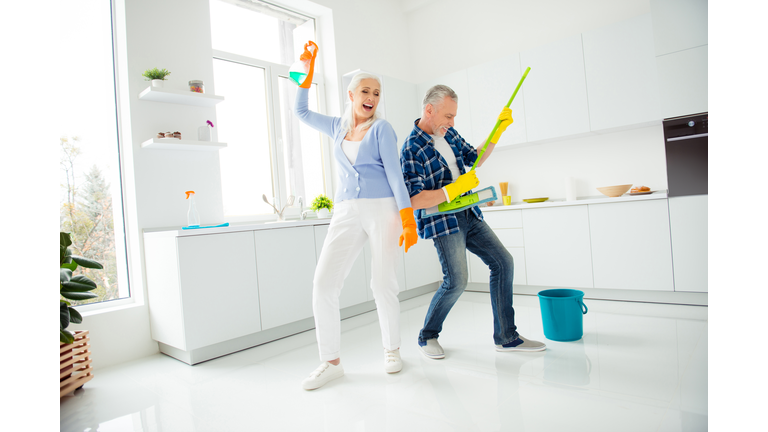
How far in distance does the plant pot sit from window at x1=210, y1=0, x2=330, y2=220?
142cm

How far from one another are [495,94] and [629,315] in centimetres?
224

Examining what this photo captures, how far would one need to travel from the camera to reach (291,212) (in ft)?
12.6

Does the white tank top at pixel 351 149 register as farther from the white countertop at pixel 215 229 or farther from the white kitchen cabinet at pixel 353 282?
the white kitchen cabinet at pixel 353 282

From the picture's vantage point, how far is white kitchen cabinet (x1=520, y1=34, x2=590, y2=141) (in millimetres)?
3578

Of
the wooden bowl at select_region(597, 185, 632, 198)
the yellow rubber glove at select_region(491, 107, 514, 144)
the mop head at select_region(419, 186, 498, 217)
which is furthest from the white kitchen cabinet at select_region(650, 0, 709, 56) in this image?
the mop head at select_region(419, 186, 498, 217)

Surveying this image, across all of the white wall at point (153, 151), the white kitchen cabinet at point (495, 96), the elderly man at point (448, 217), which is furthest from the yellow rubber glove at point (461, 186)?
the white kitchen cabinet at point (495, 96)

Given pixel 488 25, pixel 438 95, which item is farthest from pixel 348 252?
pixel 488 25

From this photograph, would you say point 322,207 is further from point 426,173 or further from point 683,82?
point 683,82

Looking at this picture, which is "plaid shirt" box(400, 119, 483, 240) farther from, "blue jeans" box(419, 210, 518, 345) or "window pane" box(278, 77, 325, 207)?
"window pane" box(278, 77, 325, 207)

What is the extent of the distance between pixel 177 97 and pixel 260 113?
3.13 feet

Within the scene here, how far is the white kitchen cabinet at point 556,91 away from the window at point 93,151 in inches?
129

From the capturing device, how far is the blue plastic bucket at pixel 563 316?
2.33 metres
